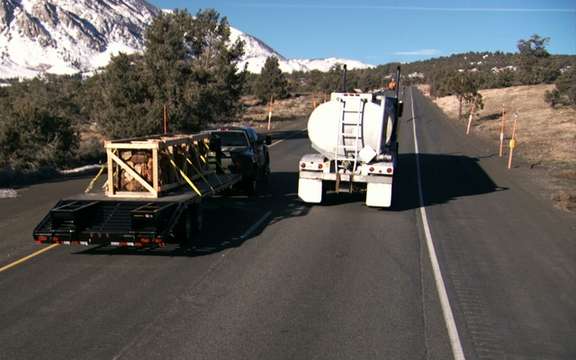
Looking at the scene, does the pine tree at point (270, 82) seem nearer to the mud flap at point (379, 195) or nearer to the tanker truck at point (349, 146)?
the tanker truck at point (349, 146)

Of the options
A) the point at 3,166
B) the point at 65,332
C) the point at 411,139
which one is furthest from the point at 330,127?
the point at 411,139

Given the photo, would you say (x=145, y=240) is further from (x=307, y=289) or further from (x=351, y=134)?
(x=351, y=134)

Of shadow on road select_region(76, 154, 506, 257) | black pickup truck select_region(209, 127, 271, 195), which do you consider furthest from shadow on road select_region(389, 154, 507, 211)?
black pickup truck select_region(209, 127, 271, 195)

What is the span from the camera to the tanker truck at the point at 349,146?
14773mm

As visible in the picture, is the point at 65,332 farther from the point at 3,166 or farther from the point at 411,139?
the point at 411,139

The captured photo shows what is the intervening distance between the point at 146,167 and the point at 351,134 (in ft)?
18.8

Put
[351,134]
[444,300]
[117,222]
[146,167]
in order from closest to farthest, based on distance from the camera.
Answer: [444,300]
[117,222]
[146,167]
[351,134]

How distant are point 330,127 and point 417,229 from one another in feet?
12.7

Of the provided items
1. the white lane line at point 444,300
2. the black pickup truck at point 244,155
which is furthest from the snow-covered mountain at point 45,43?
the white lane line at point 444,300

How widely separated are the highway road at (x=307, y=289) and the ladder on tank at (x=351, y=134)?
1507 millimetres

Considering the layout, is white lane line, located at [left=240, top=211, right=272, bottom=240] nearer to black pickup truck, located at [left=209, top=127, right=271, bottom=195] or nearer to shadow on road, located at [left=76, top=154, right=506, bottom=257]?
shadow on road, located at [left=76, top=154, right=506, bottom=257]

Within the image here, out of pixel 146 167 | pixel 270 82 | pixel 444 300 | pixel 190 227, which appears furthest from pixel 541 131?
pixel 270 82

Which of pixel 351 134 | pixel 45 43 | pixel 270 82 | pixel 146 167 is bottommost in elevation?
pixel 146 167

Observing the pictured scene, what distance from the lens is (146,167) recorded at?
37.0ft
